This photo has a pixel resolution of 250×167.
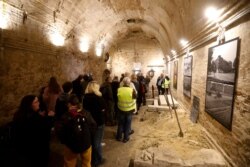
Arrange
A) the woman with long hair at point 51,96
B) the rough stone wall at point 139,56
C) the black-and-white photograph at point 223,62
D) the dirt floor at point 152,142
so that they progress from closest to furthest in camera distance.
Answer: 1. the black-and-white photograph at point 223,62
2. the dirt floor at point 152,142
3. the woman with long hair at point 51,96
4. the rough stone wall at point 139,56

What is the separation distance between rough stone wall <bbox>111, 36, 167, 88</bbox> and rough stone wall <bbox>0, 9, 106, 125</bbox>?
10077 millimetres

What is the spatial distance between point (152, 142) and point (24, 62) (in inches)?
164

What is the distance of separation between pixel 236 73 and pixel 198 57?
2.73 m

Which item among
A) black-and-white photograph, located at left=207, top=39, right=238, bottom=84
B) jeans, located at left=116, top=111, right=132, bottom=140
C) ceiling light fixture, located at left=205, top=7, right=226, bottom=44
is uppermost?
ceiling light fixture, located at left=205, top=7, right=226, bottom=44

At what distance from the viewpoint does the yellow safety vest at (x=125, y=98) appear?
4.96 meters

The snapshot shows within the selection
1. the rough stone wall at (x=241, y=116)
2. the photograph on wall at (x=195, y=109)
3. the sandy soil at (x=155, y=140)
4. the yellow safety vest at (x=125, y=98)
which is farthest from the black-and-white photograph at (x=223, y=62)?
the yellow safety vest at (x=125, y=98)

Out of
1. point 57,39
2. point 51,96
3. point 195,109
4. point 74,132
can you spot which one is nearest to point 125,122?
point 51,96

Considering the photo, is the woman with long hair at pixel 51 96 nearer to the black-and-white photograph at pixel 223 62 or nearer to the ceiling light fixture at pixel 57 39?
the ceiling light fixture at pixel 57 39

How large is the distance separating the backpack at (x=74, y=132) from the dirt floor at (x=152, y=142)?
1.27 metres

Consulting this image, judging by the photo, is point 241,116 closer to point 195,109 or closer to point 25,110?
point 195,109

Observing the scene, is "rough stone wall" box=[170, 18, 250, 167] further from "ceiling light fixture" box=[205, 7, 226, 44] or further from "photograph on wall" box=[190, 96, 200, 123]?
"photograph on wall" box=[190, 96, 200, 123]

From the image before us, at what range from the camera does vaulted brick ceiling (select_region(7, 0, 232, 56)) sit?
5094 millimetres

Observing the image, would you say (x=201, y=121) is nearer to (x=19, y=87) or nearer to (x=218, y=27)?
(x=218, y=27)

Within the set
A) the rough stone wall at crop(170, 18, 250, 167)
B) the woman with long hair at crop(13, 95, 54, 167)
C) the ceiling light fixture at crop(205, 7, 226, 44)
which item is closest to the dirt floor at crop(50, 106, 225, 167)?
the rough stone wall at crop(170, 18, 250, 167)
